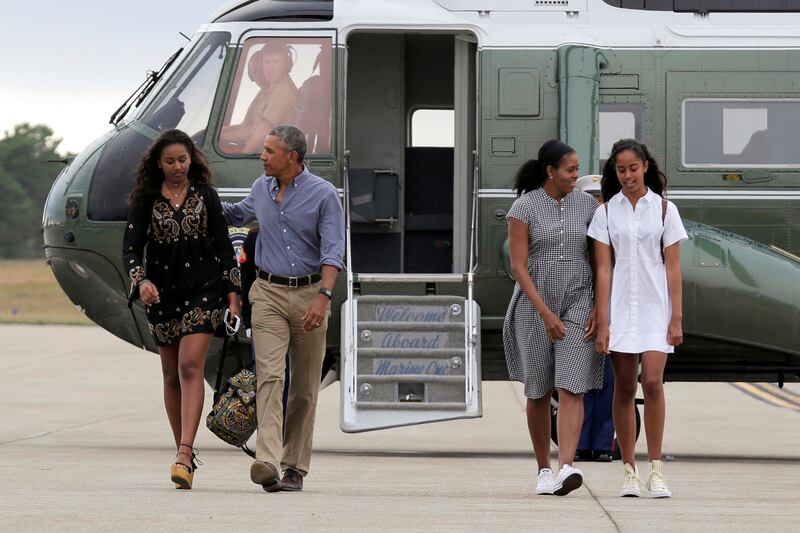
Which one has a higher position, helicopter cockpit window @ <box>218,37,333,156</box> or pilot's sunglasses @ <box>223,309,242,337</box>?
helicopter cockpit window @ <box>218,37,333,156</box>

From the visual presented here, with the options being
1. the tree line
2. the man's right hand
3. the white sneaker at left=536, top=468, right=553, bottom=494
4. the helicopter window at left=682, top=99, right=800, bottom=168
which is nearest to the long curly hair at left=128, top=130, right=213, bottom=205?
the man's right hand

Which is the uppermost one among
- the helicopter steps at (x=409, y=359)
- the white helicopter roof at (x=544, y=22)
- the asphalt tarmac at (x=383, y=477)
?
the white helicopter roof at (x=544, y=22)

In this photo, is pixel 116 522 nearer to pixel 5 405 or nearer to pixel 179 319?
pixel 179 319

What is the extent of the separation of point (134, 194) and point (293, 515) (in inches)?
91.1

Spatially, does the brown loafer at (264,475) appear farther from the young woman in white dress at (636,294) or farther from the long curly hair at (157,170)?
the young woman in white dress at (636,294)

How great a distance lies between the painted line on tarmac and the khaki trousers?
33.0 feet

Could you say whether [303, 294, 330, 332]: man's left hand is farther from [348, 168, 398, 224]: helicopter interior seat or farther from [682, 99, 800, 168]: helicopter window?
→ [682, 99, 800, 168]: helicopter window

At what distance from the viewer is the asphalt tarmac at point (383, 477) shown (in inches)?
303

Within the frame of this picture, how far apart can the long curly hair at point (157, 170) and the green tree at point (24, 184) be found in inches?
3082

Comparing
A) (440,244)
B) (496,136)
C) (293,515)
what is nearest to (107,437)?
(440,244)

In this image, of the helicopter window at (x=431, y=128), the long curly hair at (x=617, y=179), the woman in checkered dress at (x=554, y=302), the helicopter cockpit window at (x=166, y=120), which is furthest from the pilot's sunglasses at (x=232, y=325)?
the helicopter window at (x=431, y=128)

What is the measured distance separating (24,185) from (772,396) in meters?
84.6

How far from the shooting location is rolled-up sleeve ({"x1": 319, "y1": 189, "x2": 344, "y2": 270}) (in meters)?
9.00

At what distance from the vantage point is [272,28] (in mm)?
12133
